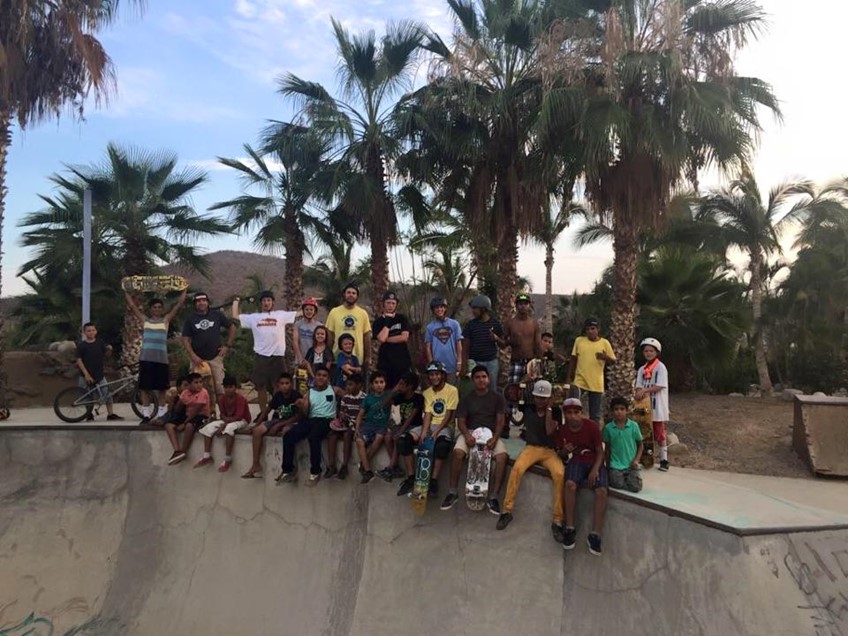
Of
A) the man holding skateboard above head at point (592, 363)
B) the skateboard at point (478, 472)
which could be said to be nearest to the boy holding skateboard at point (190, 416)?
the skateboard at point (478, 472)

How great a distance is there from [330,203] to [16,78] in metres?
5.98

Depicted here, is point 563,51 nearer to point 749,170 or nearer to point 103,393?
point 749,170

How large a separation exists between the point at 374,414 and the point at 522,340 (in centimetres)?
214

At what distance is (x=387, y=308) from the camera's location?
7395 mm

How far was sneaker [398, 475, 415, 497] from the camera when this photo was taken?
6.44m

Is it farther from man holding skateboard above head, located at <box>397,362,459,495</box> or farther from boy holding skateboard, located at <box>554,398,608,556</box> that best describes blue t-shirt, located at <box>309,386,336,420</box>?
boy holding skateboard, located at <box>554,398,608,556</box>

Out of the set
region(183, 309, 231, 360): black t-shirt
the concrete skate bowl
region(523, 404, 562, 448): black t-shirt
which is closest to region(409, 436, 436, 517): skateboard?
the concrete skate bowl

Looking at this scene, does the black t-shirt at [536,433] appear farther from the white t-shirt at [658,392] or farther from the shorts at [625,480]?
the white t-shirt at [658,392]

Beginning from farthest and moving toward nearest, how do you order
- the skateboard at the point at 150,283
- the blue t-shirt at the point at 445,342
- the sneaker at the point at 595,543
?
the skateboard at the point at 150,283, the blue t-shirt at the point at 445,342, the sneaker at the point at 595,543

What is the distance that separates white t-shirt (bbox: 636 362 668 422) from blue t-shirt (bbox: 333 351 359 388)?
3.48 metres

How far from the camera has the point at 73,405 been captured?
9.37 meters

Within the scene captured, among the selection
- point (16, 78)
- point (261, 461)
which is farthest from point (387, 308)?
point (16, 78)

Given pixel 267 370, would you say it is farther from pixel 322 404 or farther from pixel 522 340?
pixel 522 340

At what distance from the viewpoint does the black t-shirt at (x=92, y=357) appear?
9195mm
